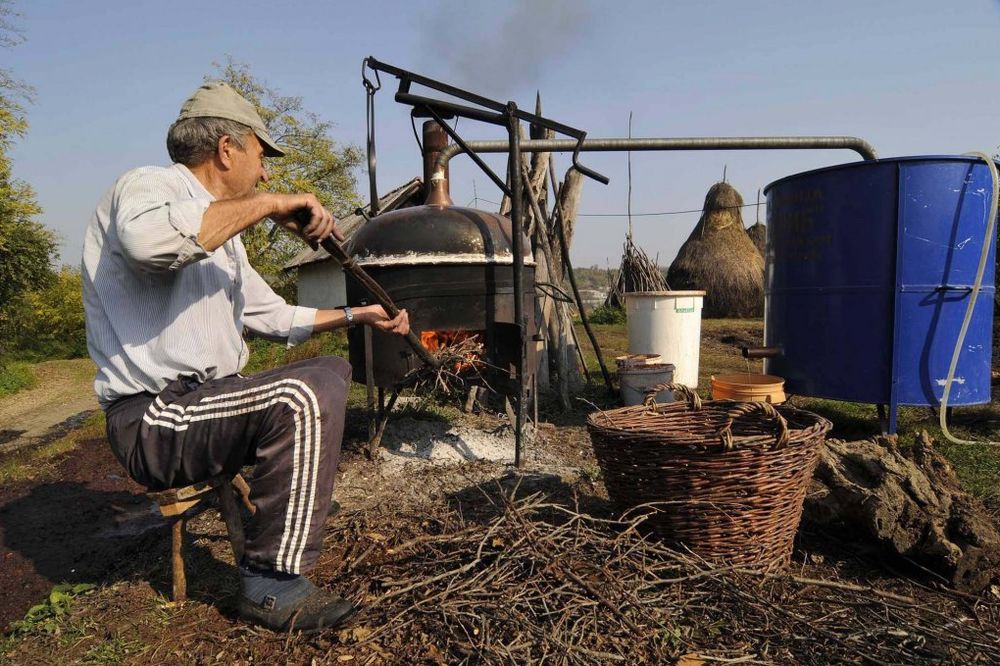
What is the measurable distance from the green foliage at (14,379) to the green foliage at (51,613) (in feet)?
29.7

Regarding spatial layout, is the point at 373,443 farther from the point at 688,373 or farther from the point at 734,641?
the point at 688,373

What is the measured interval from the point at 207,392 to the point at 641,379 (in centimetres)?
404

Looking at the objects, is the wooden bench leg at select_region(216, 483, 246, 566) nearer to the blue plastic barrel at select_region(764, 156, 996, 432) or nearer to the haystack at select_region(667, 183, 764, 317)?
the blue plastic barrel at select_region(764, 156, 996, 432)

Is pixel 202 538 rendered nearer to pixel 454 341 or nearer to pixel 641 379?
pixel 454 341

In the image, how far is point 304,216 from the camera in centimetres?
214

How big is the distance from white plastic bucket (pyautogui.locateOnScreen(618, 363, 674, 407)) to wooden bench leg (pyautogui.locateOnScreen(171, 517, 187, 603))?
3.83 metres

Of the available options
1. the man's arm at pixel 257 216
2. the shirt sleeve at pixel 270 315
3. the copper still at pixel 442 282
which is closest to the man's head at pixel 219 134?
the man's arm at pixel 257 216

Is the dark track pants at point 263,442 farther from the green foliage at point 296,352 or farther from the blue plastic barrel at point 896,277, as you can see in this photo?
the green foliage at point 296,352

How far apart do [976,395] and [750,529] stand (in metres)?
2.95

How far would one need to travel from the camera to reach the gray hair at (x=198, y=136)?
220 centimetres

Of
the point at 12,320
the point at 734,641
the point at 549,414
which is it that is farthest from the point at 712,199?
the point at 12,320

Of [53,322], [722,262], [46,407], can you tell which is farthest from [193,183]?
[53,322]

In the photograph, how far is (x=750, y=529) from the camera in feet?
7.59

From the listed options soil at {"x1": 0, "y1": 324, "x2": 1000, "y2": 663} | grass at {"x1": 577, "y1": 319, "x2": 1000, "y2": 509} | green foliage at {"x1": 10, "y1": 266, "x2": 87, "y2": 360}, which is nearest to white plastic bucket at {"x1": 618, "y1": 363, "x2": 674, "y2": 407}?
soil at {"x1": 0, "y1": 324, "x2": 1000, "y2": 663}
